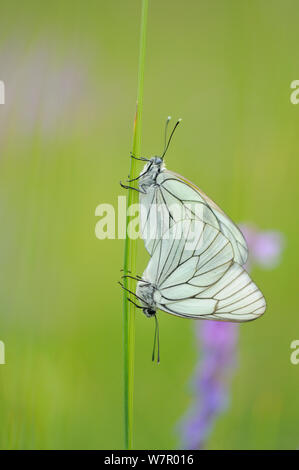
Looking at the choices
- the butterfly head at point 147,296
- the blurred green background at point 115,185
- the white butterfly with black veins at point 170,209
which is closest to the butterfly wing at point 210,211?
the white butterfly with black veins at point 170,209

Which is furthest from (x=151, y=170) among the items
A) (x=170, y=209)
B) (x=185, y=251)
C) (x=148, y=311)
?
(x=148, y=311)

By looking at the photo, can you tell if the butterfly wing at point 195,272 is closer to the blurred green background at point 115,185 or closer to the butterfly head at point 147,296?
the butterfly head at point 147,296

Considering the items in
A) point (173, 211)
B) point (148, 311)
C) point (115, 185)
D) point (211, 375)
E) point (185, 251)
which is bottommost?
point (211, 375)

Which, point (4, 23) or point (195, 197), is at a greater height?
point (4, 23)

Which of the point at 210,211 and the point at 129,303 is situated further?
the point at 210,211

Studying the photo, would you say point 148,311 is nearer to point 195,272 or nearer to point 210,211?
point 195,272
